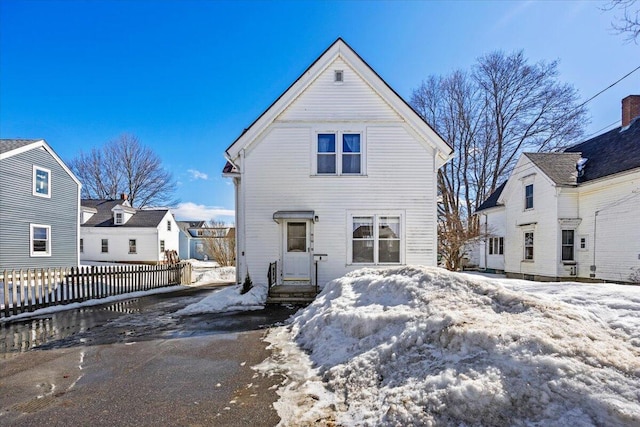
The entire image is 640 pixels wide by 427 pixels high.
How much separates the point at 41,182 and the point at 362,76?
18.4m

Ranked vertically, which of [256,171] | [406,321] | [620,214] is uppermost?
[256,171]

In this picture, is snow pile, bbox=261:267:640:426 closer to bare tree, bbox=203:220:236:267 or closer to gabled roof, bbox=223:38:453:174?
gabled roof, bbox=223:38:453:174

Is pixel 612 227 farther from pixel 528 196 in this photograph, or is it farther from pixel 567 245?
pixel 528 196

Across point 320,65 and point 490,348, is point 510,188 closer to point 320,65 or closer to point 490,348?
point 320,65

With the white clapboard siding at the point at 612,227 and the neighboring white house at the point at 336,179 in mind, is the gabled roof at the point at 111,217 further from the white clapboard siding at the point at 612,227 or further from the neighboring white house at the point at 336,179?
the white clapboard siding at the point at 612,227

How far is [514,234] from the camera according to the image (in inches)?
762

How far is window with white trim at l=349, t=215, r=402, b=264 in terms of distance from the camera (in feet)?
36.6

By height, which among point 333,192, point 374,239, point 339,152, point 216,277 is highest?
point 339,152

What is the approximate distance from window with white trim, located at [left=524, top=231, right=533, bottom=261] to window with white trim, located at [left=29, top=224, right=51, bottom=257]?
26886 millimetres

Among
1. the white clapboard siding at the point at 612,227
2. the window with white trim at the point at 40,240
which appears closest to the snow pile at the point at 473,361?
the white clapboard siding at the point at 612,227

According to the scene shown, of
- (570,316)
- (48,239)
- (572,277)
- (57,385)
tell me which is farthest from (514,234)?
(48,239)

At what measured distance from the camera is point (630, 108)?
16766mm

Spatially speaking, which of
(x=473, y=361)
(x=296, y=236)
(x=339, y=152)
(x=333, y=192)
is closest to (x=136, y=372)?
(x=473, y=361)

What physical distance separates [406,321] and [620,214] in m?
14.5
